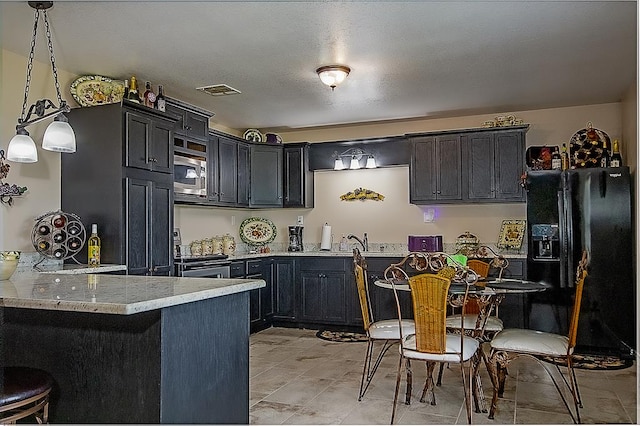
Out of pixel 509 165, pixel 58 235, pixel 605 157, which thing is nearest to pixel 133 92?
pixel 58 235

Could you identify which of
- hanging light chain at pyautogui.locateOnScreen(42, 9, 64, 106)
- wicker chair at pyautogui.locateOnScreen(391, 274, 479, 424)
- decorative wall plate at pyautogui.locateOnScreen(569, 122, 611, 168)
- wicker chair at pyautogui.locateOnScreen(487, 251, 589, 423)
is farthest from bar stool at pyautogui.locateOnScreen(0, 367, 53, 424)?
decorative wall plate at pyautogui.locateOnScreen(569, 122, 611, 168)

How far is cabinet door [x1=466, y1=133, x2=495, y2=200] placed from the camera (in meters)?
5.49

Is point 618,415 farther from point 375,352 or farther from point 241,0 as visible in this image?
point 241,0

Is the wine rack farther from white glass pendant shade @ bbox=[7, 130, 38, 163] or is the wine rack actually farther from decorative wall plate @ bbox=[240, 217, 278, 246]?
decorative wall plate @ bbox=[240, 217, 278, 246]

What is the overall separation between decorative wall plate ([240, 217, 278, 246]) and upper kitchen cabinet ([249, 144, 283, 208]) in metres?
0.38

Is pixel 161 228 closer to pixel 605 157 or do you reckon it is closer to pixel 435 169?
pixel 435 169

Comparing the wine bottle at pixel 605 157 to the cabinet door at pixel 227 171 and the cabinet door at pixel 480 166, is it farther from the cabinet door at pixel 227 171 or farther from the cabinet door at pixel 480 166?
the cabinet door at pixel 227 171

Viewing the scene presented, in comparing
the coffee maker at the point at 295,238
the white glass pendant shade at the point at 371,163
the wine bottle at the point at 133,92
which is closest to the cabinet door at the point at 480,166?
the white glass pendant shade at the point at 371,163

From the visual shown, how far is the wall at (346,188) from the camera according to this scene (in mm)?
3781

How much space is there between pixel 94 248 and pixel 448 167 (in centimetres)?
369

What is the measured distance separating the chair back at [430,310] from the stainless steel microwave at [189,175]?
2.78 meters

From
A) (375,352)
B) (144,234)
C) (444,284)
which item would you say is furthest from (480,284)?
(144,234)

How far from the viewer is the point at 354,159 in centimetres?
633

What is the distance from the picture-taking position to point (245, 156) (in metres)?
6.22
